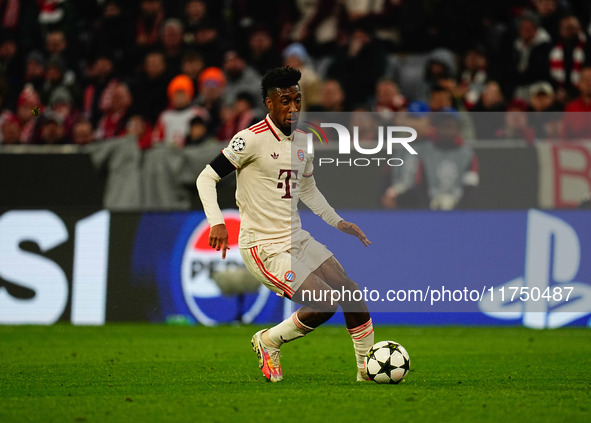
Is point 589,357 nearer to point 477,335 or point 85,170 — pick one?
point 477,335

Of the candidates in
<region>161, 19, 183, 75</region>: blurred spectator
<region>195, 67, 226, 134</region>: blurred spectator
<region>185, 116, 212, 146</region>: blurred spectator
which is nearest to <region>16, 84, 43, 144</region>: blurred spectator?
<region>161, 19, 183, 75</region>: blurred spectator

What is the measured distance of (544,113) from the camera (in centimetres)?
1259

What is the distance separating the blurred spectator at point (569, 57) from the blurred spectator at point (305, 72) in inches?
122

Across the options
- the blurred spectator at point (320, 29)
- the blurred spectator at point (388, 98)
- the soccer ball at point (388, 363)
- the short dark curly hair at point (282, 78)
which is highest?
the blurred spectator at point (320, 29)

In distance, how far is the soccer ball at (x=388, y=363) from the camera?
7.42 metres

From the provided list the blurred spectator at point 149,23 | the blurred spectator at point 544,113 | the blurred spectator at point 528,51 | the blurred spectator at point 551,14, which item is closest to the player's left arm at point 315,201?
the blurred spectator at point 544,113

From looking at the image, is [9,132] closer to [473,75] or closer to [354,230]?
[473,75]

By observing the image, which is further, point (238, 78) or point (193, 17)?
point (193, 17)

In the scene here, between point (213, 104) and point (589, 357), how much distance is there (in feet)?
22.5

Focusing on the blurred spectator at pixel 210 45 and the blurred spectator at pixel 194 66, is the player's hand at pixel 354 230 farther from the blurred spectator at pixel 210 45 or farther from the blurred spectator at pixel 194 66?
the blurred spectator at pixel 210 45

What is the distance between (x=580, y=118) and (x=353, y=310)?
223 inches

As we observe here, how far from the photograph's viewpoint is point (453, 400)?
6629 mm

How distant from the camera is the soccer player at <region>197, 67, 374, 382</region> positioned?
7438 mm

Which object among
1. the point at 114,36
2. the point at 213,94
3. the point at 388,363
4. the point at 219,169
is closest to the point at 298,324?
the point at 388,363
